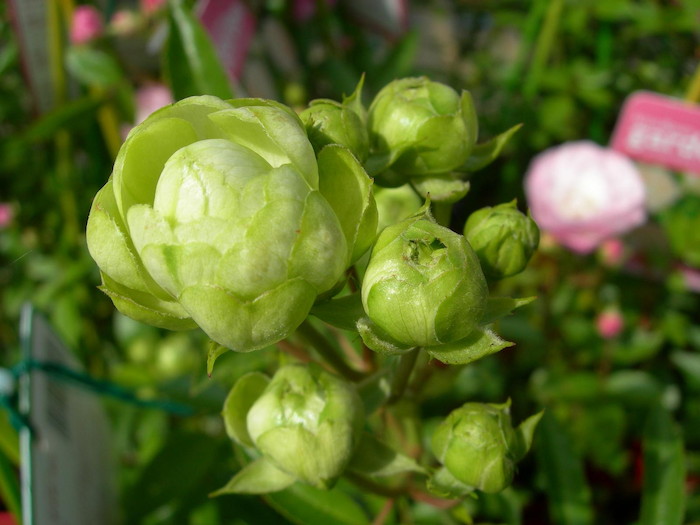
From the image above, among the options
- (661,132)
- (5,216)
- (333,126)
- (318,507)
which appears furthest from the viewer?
(5,216)

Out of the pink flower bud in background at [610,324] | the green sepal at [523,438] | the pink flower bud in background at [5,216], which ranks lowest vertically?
the pink flower bud in background at [610,324]

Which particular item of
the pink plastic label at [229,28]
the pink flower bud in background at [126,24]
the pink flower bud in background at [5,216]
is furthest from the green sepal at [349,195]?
the pink flower bud in background at [5,216]

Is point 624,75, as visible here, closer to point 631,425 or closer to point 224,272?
point 631,425

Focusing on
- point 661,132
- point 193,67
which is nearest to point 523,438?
point 193,67

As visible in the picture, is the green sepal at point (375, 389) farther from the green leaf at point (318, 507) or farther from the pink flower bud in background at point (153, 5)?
the pink flower bud in background at point (153, 5)

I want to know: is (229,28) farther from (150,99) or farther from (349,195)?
(349,195)

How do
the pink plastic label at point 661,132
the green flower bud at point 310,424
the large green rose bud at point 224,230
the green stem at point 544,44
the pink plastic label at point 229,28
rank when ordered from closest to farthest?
the large green rose bud at point 224,230, the green flower bud at point 310,424, the pink plastic label at point 229,28, the pink plastic label at point 661,132, the green stem at point 544,44
